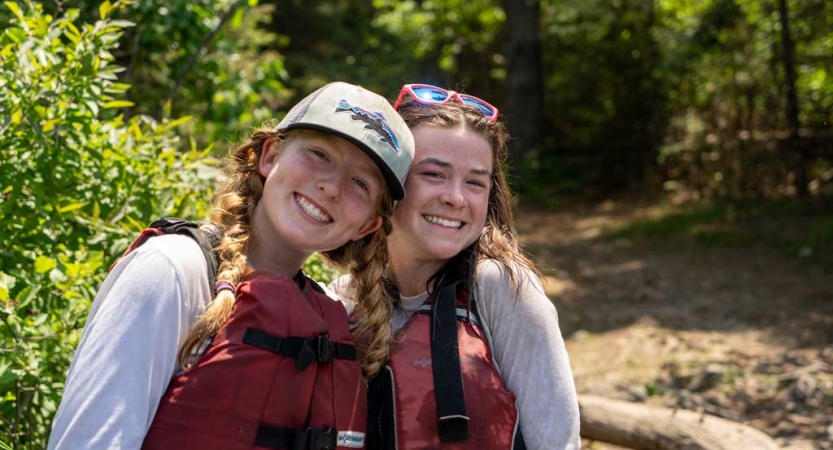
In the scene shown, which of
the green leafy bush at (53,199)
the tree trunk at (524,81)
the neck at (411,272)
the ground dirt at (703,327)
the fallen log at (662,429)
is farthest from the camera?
the tree trunk at (524,81)

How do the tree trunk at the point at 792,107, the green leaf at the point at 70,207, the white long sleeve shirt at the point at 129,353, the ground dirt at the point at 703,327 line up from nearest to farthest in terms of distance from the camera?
the white long sleeve shirt at the point at 129,353, the green leaf at the point at 70,207, the ground dirt at the point at 703,327, the tree trunk at the point at 792,107

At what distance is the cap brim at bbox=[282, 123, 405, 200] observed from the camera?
2.24 m

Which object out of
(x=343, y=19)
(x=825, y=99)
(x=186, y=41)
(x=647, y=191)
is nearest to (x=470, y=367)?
(x=186, y=41)

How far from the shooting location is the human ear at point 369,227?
2471mm

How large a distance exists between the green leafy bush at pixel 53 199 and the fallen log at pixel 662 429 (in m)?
2.18

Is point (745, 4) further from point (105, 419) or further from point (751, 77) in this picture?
point (105, 419)

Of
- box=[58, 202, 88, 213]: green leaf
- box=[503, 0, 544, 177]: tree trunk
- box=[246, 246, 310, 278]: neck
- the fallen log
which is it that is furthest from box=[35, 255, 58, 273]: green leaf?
box=[503, 0, 544, 177]: tree trunk

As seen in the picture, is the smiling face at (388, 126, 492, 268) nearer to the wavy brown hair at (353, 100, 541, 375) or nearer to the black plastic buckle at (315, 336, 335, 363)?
the wavy brown hair at (353, 100, 541, 375)

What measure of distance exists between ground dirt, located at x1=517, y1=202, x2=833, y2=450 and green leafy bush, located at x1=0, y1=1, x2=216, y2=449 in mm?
2287

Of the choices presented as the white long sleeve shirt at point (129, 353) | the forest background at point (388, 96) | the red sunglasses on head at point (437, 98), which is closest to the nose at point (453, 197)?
the red sunglasses on head at point (437, 98)

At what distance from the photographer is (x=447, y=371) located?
2.41 metres

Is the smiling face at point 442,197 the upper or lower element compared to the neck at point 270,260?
upper

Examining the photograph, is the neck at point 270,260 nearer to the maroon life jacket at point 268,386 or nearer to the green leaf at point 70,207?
the maroon life jacket at point 268,386

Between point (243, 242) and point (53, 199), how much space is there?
3.88 feet
